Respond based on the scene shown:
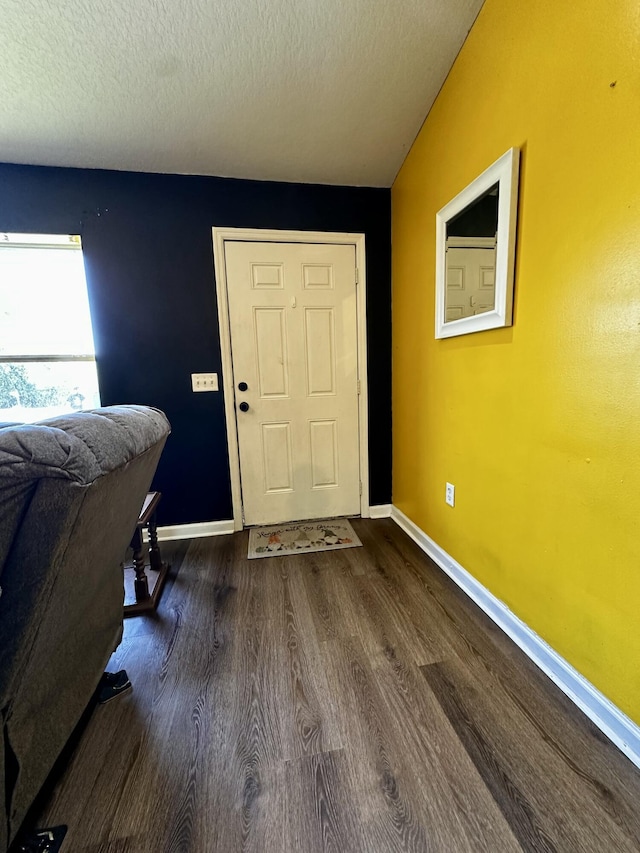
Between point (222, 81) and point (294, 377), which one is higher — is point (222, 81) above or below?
above

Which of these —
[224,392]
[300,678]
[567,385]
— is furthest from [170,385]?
[567,385]

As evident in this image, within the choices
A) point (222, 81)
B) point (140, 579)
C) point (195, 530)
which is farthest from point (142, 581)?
point (222, 81)

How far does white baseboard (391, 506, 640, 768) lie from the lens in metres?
1.00

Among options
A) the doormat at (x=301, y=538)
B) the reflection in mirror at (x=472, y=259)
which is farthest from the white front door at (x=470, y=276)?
the doormat at (x=301, y=538)

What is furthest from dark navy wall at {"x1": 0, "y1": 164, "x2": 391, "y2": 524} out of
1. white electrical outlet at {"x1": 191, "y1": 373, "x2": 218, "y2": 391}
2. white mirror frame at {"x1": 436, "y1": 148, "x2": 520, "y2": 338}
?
white mirror frame at {"x1": 436, "y1": 148, "x2": 520, "y2": 338}

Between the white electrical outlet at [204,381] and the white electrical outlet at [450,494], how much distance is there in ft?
5.23

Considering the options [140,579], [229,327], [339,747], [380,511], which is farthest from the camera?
[380,511]

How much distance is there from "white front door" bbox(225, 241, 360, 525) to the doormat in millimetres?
82

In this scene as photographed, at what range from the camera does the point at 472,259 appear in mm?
1580

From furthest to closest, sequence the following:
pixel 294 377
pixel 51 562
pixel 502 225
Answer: pixel 294 377, pixel 502 225, pixel 51 562

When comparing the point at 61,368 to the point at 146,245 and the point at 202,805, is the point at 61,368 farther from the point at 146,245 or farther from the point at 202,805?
the point at 202,805

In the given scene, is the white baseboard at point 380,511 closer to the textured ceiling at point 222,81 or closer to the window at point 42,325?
the window at point 42,325

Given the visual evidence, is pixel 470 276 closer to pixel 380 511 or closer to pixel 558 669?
pixel 558 669

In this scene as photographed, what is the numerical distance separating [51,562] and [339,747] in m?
0.98
